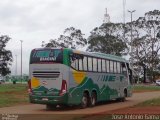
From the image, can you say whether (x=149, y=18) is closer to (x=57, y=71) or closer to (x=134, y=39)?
(x=134, y=39)

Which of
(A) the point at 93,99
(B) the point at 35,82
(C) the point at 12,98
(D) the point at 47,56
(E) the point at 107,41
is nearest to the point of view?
(D) the point at 47,56

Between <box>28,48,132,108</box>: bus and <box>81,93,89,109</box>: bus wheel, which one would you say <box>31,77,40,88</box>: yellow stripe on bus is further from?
<box>81,93,89,109</box>: bus wheel

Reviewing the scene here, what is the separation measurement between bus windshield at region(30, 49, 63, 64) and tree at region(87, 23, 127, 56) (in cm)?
6010

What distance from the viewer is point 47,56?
22234mm

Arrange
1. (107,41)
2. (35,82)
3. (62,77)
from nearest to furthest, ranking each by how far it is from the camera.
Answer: (62,77) < (35,82) < (107,41)

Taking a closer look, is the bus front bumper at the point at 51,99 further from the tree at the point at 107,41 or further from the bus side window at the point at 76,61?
the tree at the point at 107,41

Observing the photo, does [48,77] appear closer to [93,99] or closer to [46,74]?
[46,74]

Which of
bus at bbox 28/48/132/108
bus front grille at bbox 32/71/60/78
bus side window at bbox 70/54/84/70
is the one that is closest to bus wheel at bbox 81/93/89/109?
bus at bbox 28/48/132/108

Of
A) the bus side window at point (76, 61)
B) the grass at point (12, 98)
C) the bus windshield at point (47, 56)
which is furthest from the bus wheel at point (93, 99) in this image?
the grass at point (12, 98)

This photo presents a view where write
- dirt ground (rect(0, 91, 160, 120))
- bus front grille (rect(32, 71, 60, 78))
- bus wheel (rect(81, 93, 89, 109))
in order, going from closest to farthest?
dirt ground (rect(0, 91, 160, 120)), bus front grille (rect(32, 71, 60, 78)), bus wheel (rect(81, 93, 89, 109))

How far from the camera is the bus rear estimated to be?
2184 centimetres

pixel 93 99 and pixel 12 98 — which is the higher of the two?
pixel 93 99

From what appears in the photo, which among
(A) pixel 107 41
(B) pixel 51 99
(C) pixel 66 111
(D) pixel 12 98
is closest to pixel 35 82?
(B) pixel 51 99

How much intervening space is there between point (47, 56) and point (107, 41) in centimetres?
6080
